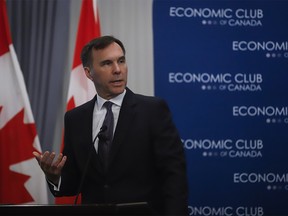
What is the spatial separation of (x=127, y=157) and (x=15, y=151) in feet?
5.64

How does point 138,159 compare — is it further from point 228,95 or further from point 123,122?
point 228,95

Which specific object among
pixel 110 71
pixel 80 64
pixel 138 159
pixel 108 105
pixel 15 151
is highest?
pixel 80 64

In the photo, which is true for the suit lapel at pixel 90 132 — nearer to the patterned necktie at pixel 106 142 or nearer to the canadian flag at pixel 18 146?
the patterned necktie at pixel 106 142

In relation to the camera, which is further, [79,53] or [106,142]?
[79,53]

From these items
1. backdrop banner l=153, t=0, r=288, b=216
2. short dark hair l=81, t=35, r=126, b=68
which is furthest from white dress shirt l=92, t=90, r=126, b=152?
backdrop banner l=153, t=0, r=288, b=216

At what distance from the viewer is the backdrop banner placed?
3715 mm

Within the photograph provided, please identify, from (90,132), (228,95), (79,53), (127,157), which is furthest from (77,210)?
(228,95)

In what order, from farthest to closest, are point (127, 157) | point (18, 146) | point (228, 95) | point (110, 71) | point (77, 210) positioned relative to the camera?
point (228, 95) → point (18, 146) → point (110, 71) → point (127, 157) → point (77, 210)

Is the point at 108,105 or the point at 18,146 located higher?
the point at 108,105

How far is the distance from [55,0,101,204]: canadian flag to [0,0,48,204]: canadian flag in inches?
9.9

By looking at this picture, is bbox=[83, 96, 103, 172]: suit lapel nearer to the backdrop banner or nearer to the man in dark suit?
the man in dark suit

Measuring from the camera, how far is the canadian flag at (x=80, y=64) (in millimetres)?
3519

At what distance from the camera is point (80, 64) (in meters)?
3.58

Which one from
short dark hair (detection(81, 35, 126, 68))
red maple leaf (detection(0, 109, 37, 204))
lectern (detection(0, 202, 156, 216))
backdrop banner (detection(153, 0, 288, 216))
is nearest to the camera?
lectern (detection(0, 202, 156, 216))
